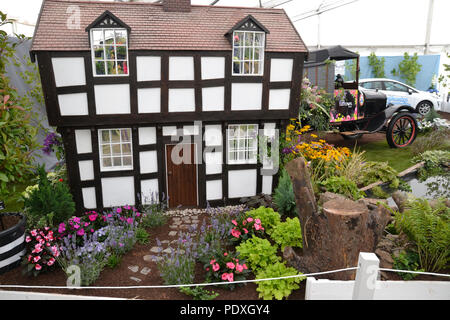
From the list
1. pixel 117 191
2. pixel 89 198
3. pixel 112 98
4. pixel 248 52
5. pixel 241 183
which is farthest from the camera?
pixel 241 183

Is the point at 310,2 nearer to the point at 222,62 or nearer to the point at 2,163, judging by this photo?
the point at 222,62

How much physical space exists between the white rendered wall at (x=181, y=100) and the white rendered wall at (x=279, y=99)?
5.86ft

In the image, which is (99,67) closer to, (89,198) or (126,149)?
(126,149)

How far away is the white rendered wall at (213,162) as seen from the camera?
8.30m

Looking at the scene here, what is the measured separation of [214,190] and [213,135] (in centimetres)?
134

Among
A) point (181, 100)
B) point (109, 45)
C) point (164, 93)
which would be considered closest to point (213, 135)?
point (181, 100)

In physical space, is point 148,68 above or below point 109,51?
below

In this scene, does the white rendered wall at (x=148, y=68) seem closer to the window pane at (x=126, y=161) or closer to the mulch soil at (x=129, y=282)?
the window pane at (x=126, y=161)

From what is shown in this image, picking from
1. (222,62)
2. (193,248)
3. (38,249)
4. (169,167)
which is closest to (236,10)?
(222,62)

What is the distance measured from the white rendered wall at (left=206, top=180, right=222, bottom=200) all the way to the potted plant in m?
3.88

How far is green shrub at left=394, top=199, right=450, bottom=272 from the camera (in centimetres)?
529

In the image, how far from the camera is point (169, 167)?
8273mm

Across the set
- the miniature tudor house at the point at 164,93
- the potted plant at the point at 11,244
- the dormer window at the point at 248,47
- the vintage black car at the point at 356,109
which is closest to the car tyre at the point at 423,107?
the vintage black car at the point at 356,109

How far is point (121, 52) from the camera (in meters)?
7.16
